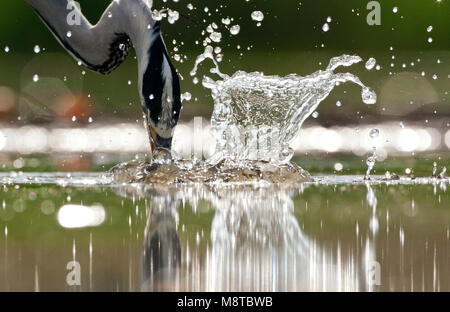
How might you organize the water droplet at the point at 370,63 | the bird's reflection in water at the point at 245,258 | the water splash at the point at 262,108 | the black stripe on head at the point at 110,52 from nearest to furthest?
the bird's reflection in water at the point at 245,258, the black stripe on head at the point at 110,52, the water droplet at the point at 370,63, the water splash at the point at 262,108

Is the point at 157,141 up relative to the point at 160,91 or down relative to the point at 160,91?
down

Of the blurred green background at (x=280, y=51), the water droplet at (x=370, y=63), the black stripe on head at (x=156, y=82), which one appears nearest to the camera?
the black stripe on head at (x=156, y=82)

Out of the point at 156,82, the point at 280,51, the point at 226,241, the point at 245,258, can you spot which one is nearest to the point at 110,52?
the point at 156,82

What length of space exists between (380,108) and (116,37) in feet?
42.5

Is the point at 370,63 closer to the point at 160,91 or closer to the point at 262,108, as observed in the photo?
the point at 262,108

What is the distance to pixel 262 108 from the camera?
4695 mm

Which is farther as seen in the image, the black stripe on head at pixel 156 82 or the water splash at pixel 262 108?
the water splash at pixel 262 108

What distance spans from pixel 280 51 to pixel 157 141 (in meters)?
12.0

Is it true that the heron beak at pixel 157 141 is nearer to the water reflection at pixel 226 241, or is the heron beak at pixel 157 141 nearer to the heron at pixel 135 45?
the heron at pixel 135 45

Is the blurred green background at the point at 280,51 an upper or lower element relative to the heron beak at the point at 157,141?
upper

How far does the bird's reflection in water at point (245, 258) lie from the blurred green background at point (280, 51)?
11.8m

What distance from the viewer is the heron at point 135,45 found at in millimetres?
3861

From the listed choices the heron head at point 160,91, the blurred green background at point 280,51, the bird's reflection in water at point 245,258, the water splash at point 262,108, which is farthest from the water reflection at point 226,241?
the blurred green background at point 280,51
